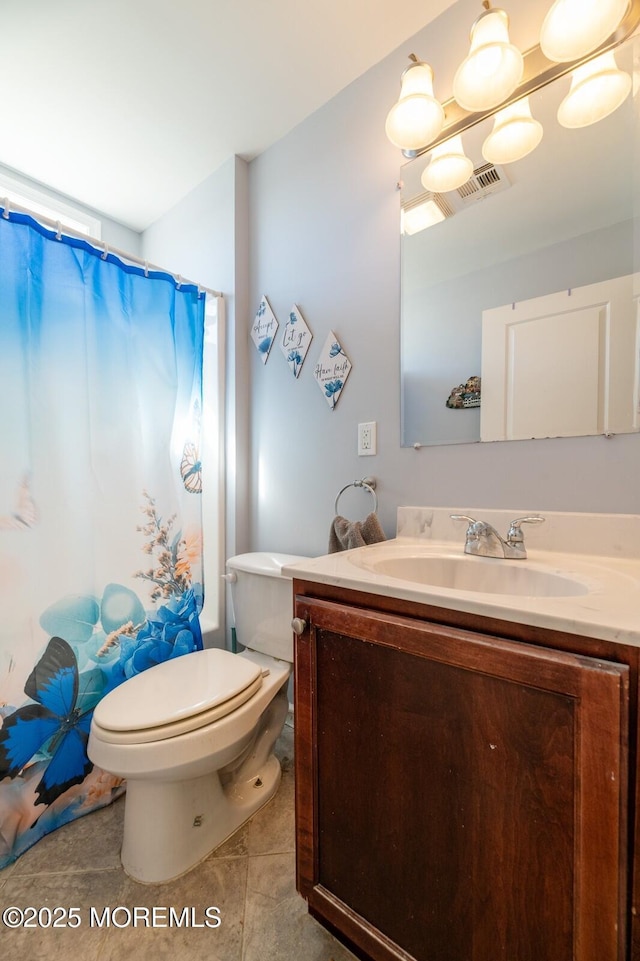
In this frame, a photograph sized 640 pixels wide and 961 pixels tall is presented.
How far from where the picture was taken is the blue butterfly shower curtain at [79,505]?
1.11 metres

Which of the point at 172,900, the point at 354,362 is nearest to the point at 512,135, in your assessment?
the point at 354,362

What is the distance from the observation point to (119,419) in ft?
4.42

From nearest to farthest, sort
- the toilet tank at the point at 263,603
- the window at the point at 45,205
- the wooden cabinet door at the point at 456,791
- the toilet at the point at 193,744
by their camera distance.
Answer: the wooden cabinet door at the point at 456,791 → the toilet at the point at 193,744 → the toilet tank at the point at 263,603 → the window at the point at 45,205

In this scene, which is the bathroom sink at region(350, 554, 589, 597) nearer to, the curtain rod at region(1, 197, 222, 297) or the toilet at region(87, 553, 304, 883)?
the toilet at region(87, 553, 304, 883)

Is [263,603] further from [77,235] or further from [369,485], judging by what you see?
[77,235]

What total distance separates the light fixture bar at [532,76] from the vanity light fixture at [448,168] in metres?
0.02

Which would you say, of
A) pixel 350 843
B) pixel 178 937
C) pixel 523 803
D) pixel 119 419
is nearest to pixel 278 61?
pixel 119 419

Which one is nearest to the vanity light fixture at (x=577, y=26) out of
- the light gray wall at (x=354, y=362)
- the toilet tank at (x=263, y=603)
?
the light gray wall at (x=354, y=362)

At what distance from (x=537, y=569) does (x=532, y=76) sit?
1.19m

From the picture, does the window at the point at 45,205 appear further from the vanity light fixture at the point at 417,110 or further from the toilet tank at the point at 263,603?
the toilet tank at the point at 263,603

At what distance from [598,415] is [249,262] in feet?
4.81

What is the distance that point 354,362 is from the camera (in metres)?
1.33

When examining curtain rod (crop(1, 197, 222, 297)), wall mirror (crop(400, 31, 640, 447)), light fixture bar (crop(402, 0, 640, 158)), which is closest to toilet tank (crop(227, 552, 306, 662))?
wall mirror (crop(400, 31, 640, 447))

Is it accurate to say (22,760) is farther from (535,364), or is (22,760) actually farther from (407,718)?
(535,364)
